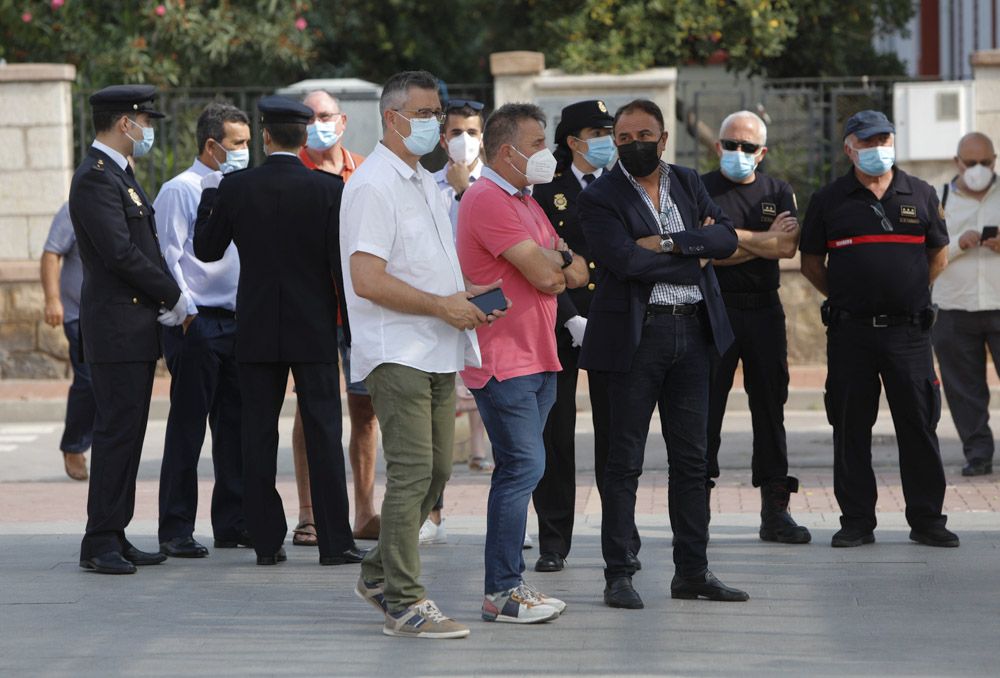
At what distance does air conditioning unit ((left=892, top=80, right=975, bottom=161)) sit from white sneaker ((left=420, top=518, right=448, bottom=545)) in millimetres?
9227

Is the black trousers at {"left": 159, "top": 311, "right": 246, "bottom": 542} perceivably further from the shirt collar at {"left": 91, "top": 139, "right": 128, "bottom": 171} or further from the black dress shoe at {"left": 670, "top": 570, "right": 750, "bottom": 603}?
the black dress shoe at {"left": 670, "top": 570, "right": 750, "bottom": 603}

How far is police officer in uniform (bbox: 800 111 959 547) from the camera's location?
325 inches

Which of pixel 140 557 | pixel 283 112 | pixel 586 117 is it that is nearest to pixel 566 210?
pixel 586 117

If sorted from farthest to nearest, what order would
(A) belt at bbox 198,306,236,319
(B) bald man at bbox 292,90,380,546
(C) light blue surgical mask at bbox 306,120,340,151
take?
(C) light blue surgical mask at bbox 306,120,340,151 < (B) bald man at bbox 292,90,380,546 < (A) belt at bbox 198,306,236,319

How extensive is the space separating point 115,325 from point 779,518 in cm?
320

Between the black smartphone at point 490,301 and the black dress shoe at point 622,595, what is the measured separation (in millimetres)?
1267

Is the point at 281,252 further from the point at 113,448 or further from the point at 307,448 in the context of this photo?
the point at 113,448

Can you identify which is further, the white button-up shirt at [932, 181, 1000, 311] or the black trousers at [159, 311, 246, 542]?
the white button-up shirt at [932, 181, 1000, 311]

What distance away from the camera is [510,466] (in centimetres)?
670

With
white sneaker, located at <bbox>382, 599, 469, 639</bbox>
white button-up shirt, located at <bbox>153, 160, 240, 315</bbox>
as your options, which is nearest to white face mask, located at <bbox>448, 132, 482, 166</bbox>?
white button-up shirt, located at <bbox>153, 160, 240, 315</bbox>

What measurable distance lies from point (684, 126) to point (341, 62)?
24.3 feet

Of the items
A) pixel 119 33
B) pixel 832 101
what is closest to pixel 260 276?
pixel 832 101

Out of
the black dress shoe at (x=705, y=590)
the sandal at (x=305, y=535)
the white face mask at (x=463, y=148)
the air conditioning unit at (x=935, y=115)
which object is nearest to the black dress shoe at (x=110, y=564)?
the sandal at (x=305, y=535)

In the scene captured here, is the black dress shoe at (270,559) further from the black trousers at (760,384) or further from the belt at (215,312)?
the black trousers at (760,384)
